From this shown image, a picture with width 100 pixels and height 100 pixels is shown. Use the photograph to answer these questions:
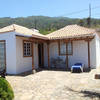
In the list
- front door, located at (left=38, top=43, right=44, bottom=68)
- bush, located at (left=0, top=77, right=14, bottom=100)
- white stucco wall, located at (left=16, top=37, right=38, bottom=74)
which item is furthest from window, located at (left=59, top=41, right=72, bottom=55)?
bush, located at (left=0, top=77, right=14, bottom=100)

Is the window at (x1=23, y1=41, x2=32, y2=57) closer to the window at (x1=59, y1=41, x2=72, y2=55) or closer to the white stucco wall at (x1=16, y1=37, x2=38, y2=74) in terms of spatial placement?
the white stucco wall at (x1=16, y1=37, x2=38, y2=74)

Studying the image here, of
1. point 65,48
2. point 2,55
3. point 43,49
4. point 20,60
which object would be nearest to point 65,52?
point 65,48

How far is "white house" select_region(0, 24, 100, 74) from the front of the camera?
31.3 ft

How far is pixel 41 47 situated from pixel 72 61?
365 cm

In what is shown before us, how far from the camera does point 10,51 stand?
953cm

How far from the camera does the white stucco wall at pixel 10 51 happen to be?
9.40 m

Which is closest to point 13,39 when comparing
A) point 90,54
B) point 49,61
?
point 49,61

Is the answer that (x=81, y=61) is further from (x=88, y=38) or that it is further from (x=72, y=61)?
(x=88, y=38)

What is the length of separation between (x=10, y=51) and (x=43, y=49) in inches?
184

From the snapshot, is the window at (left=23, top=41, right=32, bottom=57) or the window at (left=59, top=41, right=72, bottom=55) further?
the window at (left=59, top=41, right=72, bottom=55)

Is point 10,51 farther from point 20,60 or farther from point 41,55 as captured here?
point 41,55

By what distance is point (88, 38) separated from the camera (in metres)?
10.6

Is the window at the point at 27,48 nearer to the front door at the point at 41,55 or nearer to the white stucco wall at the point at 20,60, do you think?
the white stucco wall at the point at 20,60

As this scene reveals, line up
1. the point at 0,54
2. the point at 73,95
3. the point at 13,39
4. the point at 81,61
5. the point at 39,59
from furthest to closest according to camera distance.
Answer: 1. the point at 39,59
2. the point at 81,61
3. the point at 0,54
4. the point at 13,39
5. the point at 73,95
